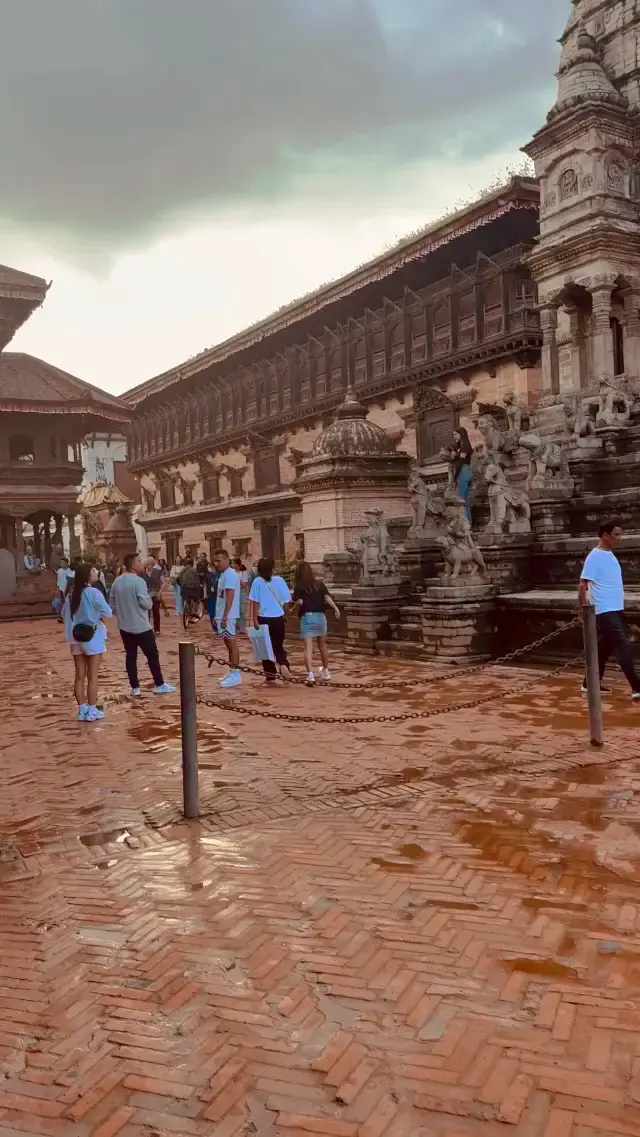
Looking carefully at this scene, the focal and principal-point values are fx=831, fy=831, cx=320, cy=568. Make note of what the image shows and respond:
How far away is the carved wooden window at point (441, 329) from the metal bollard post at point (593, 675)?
20559mm

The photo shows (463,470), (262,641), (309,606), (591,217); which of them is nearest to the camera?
(309,606)

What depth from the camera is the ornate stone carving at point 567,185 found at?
816 inches

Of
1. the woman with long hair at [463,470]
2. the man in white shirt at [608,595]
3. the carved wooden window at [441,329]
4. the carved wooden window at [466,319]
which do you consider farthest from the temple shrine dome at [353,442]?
the man in white shirt at [608,595]

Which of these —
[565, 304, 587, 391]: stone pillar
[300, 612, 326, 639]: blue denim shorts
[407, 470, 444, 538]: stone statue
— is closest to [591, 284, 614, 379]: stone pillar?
[565, 304, 587, 391]: stone pillar

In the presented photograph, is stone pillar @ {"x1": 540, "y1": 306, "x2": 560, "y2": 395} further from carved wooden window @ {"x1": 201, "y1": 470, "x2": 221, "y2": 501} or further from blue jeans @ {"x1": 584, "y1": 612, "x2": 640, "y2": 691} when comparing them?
carved wooden window @ {"x1": 201, "y1": 470, "x2": 221, "y2": 501}

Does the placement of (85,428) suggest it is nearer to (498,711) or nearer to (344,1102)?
(498,711)

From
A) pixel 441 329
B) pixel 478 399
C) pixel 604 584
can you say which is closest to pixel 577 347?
pixel 478 399

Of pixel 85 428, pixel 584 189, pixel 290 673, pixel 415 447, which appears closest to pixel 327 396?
pixel 415 447

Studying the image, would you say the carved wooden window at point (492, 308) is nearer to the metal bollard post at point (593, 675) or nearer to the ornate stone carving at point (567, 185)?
the ornate stone carving at point (567, 185)

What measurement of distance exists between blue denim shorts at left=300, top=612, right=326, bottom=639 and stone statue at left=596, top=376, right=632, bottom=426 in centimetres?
823

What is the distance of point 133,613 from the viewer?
9.57 meters

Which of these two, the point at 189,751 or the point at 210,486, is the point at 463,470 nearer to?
the point at 189,751

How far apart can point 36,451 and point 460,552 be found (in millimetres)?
20723

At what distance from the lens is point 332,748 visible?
6949mm
